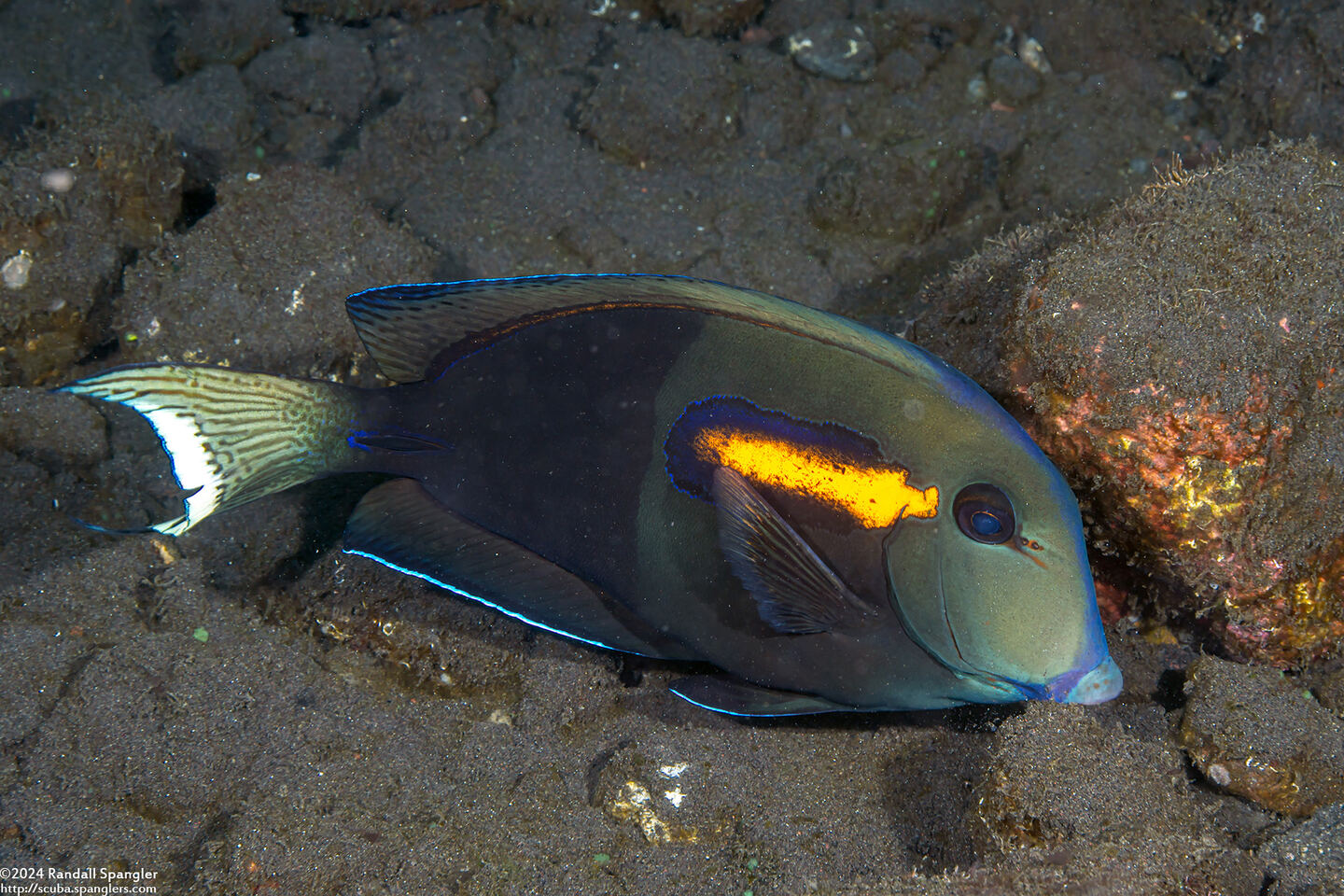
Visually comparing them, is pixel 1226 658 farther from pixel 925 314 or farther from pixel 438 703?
pixel 438 703

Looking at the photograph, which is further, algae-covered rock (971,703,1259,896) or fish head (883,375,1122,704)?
algae-covered rock (971,703,1259,896)

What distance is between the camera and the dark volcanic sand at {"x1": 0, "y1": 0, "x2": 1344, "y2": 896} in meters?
2.54

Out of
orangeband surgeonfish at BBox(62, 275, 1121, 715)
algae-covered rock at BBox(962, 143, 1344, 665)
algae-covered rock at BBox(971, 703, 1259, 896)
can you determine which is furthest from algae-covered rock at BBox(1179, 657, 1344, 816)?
orangeband surgeonfish at BBox(62, 275, 1121, 715)

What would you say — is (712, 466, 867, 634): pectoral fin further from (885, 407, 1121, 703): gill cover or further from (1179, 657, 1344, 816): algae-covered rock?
(1179, 657, 1344, 816): algae-covered rock

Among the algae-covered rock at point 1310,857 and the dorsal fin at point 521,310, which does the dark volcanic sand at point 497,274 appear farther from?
the dorsal fin at point 521,310

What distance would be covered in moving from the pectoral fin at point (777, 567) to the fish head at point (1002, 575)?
167mm

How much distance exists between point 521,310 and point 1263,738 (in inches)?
116

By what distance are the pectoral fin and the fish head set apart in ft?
0.55

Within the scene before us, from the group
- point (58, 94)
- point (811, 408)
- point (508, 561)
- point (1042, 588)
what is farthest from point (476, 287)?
point (58, 94)

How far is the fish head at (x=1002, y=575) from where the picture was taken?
1.97 metres

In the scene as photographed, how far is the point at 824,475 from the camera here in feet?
7.01

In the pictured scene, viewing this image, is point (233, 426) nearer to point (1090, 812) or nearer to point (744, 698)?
point (744, 698)

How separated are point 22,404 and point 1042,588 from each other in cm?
459

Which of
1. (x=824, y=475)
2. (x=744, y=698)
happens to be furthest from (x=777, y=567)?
(x=744, y=698)
